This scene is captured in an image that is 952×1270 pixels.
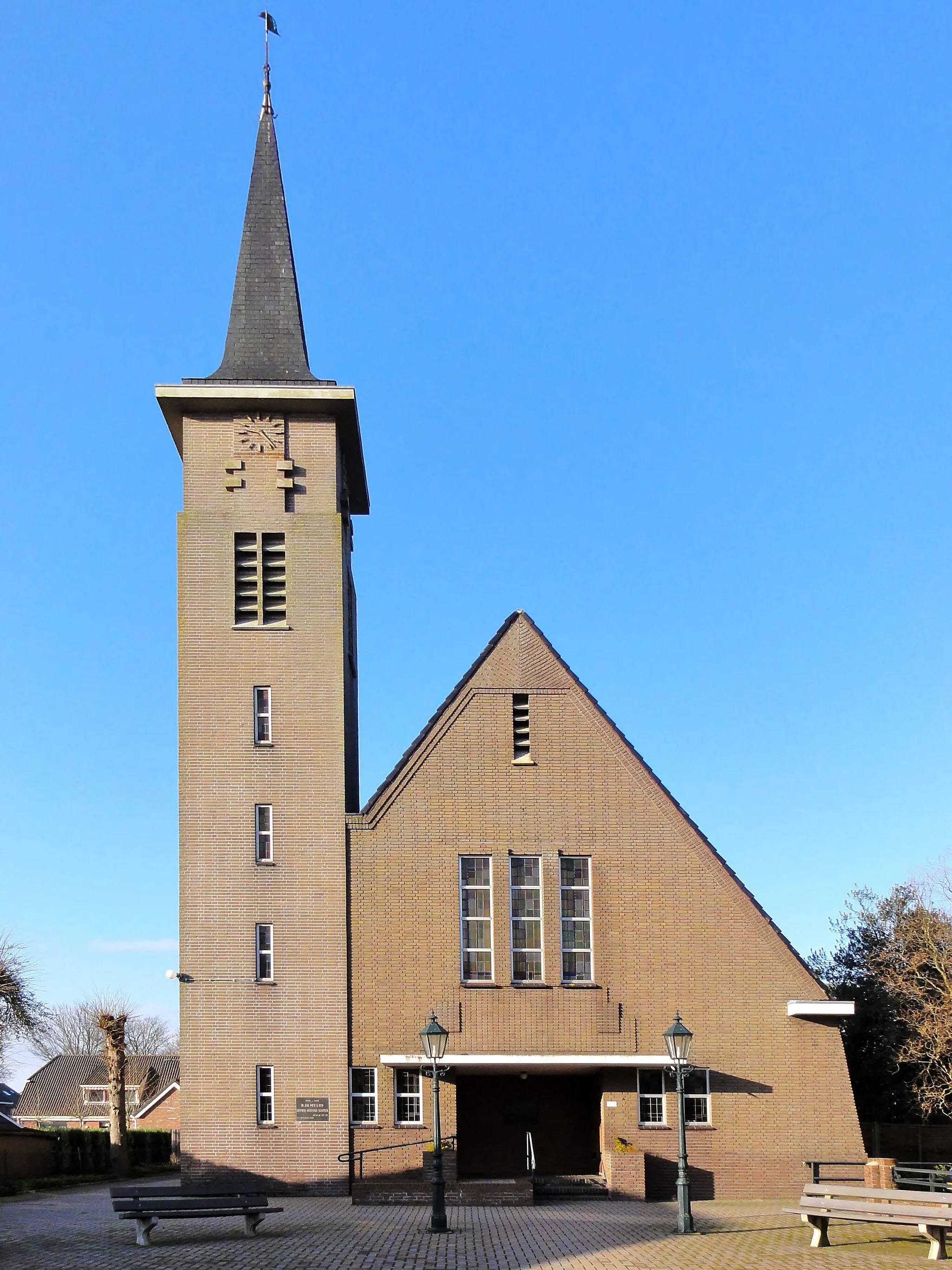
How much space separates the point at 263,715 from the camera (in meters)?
30.1

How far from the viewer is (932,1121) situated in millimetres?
39406

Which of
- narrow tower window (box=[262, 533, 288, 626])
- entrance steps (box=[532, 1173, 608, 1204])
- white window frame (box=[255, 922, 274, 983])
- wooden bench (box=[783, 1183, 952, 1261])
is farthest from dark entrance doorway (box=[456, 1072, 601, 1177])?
narrow tower window (box=[262, 533, 288, 626])

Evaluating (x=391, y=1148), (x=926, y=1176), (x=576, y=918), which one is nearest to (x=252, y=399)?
(x=576, y=918)

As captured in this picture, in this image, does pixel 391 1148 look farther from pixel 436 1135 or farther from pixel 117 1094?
pixel 117 1094

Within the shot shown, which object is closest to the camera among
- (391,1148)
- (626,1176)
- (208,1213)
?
(208,1213)

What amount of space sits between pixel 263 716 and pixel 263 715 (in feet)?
0.07

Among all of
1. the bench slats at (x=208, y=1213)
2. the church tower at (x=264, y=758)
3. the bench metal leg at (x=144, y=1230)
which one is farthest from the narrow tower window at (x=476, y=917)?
the bench metal leg at (x=144, y=1230)

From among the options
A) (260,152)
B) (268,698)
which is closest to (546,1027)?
(268,698)

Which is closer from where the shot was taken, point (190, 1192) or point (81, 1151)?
point (190, 1192)

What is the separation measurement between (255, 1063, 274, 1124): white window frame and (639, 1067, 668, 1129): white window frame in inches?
298

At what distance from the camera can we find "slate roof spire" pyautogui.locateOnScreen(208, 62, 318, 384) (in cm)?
3183

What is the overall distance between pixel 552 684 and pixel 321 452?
292 inches

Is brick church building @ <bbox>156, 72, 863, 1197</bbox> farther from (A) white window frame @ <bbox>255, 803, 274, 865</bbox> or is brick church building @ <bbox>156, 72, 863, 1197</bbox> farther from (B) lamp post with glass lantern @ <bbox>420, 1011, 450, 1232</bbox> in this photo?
(B) lamp post with glass lantern @ <bbox>420, 1011, 450, 1232</bbox>

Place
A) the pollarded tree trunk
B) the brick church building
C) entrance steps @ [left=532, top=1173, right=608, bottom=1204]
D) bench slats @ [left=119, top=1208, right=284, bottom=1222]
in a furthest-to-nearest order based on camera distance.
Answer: the pollarded tree trunk < the brick church building < entrance steps @ [left=532, top=1173, right=608, bottom=1204] < bench slats @ [left=119, top=1208, right=284, bottom=1222]
